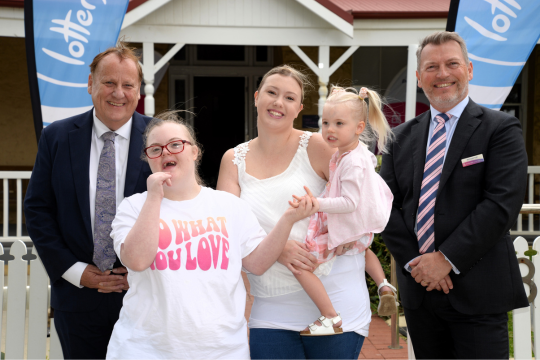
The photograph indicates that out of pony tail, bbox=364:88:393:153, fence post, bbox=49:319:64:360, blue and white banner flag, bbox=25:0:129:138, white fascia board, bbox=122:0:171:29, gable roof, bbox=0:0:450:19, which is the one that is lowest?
fence post, bbox=49:319:64:360

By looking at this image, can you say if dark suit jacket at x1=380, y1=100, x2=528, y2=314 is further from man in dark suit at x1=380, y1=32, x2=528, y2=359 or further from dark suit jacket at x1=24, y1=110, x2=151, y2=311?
dark suit jacket at x1=24, y1=110, x2=151, y2=311

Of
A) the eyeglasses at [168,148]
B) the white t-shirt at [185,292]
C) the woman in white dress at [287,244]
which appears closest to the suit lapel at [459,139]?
the woman in white dress at [287,244]

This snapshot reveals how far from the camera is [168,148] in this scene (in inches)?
83.7

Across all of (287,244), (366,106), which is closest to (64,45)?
(366,106)

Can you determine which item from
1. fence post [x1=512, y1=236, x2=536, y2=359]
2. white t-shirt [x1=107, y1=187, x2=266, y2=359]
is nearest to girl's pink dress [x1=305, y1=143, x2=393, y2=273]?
white t-shirt [x1=107, y1=187, x2=266, y2=359]

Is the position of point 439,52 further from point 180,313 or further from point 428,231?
point 180,313

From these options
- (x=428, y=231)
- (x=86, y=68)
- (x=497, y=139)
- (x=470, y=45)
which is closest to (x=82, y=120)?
(x=428, y=231)

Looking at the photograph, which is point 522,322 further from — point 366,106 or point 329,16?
point 329,16

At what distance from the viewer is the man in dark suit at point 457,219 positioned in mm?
2461

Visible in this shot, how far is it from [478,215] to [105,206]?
71.2 inches

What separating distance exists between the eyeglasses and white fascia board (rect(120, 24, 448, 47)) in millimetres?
6283

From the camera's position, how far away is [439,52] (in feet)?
8.74

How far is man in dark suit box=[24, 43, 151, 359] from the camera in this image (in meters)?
2.53

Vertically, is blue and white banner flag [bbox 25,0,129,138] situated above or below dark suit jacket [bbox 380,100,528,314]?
above
